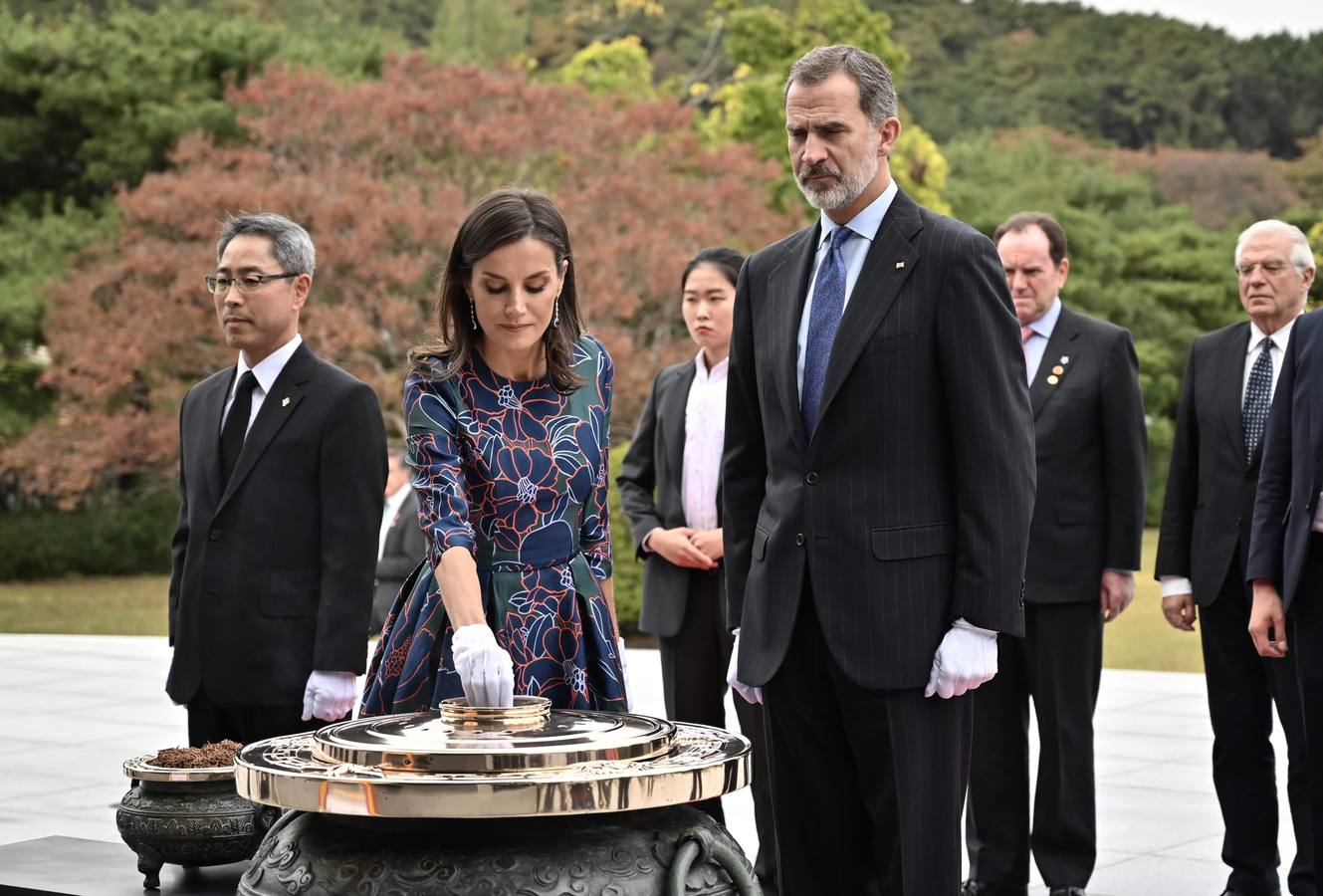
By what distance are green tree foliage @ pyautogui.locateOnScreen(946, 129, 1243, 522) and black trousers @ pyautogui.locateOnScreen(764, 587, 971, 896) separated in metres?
19.3

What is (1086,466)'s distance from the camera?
4.73 metres

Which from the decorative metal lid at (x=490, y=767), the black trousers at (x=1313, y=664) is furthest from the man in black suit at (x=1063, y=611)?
the decorative metal lid at (x=490, y=767)

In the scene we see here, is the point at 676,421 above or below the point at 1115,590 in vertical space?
above

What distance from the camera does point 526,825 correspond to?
2234 millimetres

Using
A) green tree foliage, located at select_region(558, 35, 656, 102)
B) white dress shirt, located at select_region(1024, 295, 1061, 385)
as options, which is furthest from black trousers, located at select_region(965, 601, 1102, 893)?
green tree foliage, located at select_region(558, 35, 656, 102)

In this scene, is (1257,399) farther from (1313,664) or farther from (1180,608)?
(1313,664)

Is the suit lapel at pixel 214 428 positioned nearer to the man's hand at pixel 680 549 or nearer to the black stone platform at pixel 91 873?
the black stone platform at pixel 91 873

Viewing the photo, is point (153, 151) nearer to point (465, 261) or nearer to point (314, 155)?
point (314, 155)

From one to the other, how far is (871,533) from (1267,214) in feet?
82.7

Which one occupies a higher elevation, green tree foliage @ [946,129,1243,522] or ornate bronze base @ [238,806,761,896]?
green tree foliage @ [946,129,1243,522]

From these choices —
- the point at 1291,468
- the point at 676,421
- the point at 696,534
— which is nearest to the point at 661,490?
the point at 676,421

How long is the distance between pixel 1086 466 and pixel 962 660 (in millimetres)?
2088

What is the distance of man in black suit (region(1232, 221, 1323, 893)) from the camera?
3.91 m

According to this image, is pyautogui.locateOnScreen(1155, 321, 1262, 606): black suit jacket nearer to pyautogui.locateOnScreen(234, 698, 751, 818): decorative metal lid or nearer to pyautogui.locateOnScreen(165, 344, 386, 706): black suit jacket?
pyautogui.locateOnScreen(165, 344, 386, 706): black suit jacket
